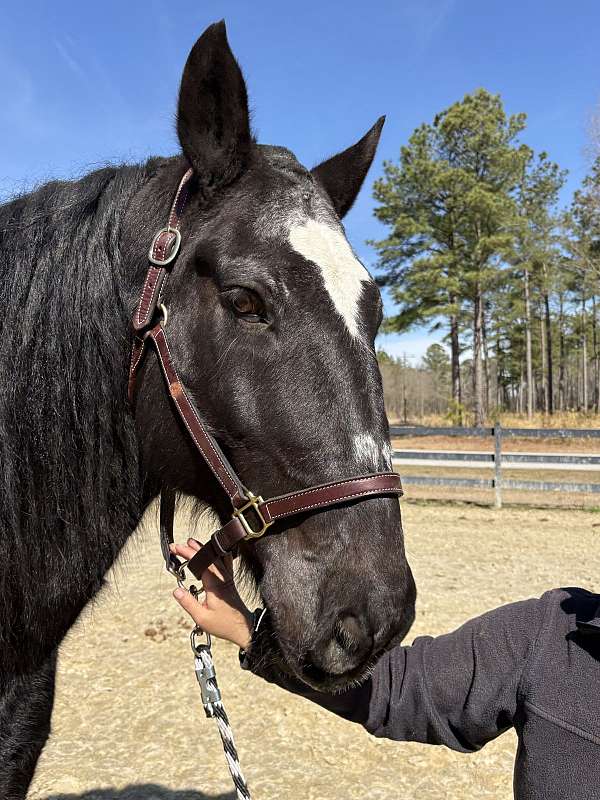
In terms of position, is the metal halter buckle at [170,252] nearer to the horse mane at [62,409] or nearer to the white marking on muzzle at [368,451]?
the horse mane at [62,409]

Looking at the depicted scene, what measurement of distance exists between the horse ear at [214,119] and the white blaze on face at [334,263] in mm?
295

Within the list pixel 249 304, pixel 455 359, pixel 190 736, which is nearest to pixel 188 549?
pixel 249 304

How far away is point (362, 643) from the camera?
4.26 feet

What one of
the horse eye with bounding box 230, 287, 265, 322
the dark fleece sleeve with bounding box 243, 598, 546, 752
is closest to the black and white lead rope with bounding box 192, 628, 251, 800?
the dark fleece sleeve with bounding box 243, 598, 546, 752

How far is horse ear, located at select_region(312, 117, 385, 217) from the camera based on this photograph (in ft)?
6.83

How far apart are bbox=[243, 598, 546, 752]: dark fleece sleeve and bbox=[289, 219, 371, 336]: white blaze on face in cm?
104

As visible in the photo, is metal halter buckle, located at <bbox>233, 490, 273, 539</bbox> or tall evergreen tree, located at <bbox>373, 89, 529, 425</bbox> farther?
tall evergreen tree, located at <bbox>373, 89, 529, 425</bbox>

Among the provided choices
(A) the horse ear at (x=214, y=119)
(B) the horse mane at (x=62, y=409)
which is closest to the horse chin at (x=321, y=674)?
(B) the horse mane at (x=62, y=409)

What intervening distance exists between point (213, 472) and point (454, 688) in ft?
3.36

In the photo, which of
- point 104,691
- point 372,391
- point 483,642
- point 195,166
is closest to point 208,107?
point 195,166

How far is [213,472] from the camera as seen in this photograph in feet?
4.89

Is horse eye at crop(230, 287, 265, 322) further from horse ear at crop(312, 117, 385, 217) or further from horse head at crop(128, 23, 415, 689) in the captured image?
horse ear at crop(312, 117, 385, 217)

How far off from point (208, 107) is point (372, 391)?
91 centimetres

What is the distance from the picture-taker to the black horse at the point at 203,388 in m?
1.36
